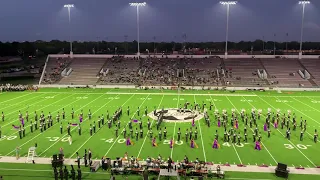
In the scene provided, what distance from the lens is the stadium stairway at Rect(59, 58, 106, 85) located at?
5075 centimetres

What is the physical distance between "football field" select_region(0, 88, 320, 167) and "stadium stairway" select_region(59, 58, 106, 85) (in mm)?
11516

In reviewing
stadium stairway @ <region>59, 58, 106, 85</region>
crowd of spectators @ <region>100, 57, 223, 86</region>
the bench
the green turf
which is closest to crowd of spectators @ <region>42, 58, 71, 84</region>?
stadium stairway @ <region>59, 58, 106, 85</region>

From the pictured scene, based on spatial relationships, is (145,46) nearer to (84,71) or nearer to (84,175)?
(84,71)

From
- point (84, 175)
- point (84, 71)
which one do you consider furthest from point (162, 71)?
point (84, 175)

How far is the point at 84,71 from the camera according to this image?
179 ft

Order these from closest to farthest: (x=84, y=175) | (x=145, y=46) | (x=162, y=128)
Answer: (x=84, y=175) → (x=162, y=128) → (x=145, y=46)

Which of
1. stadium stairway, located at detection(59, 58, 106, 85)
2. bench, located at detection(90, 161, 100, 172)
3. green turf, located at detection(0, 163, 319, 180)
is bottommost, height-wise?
green turf, located at detection(0, 163, 319, 180)

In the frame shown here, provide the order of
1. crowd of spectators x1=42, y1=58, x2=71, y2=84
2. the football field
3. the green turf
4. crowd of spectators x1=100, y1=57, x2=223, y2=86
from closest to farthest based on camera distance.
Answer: the green turf < the football field < crowd of spectators x1=100, y1=57, x2=223, y2=86 < crowd of spectators x1=42, y1=58, x2=71, y2=84

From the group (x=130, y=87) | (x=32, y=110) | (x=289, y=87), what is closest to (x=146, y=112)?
(x=32, y=110)

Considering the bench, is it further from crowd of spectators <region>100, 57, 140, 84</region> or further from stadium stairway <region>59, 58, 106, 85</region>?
stadium stairway <region>59, 58, 106, 85</region>

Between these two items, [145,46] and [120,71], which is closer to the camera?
[120,71]

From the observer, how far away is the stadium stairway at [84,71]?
167 ft

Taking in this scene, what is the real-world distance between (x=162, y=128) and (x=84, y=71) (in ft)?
115

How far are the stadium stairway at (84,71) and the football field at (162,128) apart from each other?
→ 1152 cm
